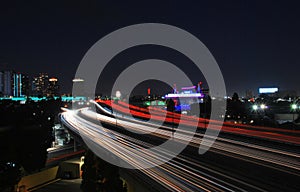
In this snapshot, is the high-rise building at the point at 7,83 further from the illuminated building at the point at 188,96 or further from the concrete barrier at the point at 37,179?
the concrete barrier at the point at 37,179

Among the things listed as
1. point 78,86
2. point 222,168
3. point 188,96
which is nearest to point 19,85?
point 78,86

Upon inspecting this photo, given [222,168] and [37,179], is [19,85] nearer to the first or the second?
[37,179]

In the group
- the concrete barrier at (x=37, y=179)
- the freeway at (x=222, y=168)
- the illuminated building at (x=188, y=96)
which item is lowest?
the concrete barrier at (x=37, y=179)

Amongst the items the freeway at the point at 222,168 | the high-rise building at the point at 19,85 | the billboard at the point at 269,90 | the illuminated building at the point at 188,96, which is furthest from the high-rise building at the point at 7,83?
the freeway at the point at 222,168

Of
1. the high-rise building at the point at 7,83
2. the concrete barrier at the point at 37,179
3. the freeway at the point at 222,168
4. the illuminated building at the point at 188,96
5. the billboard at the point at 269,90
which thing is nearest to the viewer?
the freeway at the point at 222,168

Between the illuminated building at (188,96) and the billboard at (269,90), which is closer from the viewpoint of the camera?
the illuminated building at (188,96)

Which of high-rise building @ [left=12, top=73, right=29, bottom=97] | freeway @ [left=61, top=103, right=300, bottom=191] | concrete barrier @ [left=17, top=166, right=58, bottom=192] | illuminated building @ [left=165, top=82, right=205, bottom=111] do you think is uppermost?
high-rise building @ [left=12, top=73, right=29, bottom=97]

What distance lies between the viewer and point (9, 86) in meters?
124

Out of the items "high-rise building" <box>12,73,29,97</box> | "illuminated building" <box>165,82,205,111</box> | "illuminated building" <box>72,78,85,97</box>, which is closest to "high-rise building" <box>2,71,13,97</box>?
"high-rise building" <box>12,73,29,97</box>

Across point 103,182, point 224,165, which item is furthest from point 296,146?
point 103,182

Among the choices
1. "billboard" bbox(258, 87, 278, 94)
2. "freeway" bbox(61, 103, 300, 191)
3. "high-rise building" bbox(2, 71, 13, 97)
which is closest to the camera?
"freeway" bbox(61, 103, 300, 191)

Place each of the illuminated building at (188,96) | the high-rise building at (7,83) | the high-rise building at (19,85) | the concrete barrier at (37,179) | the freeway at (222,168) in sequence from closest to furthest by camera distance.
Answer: the freeway at (222,168) < the concrete barrier at (37,179) < the illuminated building at (188,96) < the high-rise building at (7,83) < the high-rise building at (19,85)

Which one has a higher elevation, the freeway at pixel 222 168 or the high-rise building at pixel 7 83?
the high-rise building at pixel 7 83

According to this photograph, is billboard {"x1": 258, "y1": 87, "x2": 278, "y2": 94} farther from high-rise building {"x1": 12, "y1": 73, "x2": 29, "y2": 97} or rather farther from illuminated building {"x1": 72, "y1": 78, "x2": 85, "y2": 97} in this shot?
high-rise building {"x1": 12, "y1": 73, "x2": 29, "y2": 97}
